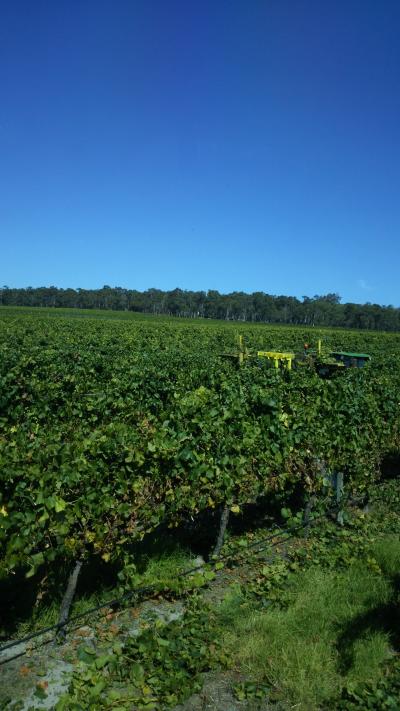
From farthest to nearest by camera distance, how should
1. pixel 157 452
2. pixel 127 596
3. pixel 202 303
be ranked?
pixel 202 303
pixel 157 452
pixel 127 596

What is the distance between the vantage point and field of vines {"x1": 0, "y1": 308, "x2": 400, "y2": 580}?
395cm

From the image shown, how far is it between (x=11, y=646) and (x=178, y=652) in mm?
1240

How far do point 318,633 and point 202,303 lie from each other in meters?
148

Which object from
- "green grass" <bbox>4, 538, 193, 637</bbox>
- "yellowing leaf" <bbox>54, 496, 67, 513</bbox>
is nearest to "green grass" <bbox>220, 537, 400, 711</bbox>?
"green grass" <bbox>4, 538, 193, 637</bbox>

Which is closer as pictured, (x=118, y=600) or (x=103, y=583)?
(x=118, y=600)

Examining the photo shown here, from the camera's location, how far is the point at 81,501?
415 centimetres

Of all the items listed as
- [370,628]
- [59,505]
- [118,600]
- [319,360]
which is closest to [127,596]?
[118,600]

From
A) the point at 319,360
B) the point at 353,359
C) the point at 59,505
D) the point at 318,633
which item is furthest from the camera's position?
the point at 353,359

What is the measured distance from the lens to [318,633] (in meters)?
4.19

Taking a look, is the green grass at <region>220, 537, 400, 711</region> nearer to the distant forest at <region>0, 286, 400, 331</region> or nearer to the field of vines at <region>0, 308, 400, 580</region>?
the field of vines at <region>0, 308, 400, 580</region>

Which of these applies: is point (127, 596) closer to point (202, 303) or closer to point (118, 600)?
point (118, 600)

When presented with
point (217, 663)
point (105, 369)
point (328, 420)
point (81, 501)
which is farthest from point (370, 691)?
point (105, 369)

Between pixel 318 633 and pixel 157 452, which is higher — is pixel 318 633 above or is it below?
below

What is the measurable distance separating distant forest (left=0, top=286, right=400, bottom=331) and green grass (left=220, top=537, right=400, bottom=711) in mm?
132271
